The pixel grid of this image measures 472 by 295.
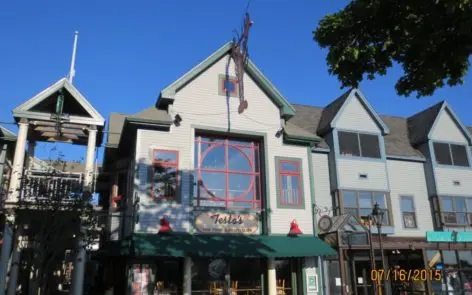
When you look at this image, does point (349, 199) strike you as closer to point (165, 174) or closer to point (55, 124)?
point (165, 174)

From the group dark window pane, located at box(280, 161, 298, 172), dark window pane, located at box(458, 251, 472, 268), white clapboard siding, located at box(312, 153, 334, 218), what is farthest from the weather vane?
dark window pane, located at box(458, 251, 472, 268)

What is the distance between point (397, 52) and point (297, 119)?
14.9 m

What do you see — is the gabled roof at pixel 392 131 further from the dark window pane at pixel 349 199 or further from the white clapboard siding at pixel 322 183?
the dark window pane at pixel 349 199

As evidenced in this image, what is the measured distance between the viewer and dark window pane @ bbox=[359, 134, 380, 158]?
2280 cm

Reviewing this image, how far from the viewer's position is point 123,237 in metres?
17.6

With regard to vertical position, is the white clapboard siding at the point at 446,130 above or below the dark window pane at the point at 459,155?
above

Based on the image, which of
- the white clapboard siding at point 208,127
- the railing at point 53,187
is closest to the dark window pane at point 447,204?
the white clapboard siding at point 208,127

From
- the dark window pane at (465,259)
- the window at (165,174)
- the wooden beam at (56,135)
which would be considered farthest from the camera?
the dark window pane at (465,259)

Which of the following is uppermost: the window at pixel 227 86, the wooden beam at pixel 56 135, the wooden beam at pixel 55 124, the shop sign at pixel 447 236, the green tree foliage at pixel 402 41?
the window at pixel 227 86

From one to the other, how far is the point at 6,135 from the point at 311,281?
14606 mm

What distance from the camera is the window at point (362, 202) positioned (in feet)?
70.5

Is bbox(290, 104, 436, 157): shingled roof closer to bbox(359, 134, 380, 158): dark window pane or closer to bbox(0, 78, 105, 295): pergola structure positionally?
bbox(359, 134, 380, 158): dark window pane

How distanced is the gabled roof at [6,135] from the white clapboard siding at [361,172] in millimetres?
15387
